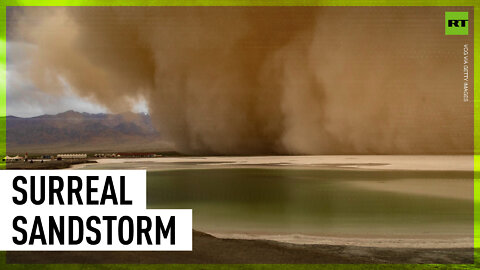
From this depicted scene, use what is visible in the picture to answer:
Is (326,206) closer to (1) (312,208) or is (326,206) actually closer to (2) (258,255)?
(1) (312,208)

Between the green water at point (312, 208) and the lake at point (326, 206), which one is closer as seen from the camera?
the lake at point (326, 206)

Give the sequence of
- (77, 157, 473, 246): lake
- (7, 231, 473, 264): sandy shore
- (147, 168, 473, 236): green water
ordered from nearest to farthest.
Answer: (7, 231, 473, 264): sandy shore, (77, 157, 473, 246): lake, (147, 168, 473, 236): green water

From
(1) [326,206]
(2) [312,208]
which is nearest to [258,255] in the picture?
(2) [312,208]

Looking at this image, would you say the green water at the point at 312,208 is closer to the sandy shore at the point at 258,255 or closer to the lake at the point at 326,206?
the lake at the point at 326,206

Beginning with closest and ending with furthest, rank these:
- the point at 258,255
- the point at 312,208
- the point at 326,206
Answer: the point at 258,255 < the point at 312,208 < the point at 326,206

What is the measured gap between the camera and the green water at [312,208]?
38.1ft

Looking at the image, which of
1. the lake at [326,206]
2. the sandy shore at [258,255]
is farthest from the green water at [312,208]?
A: the sandy shore at [258,255]

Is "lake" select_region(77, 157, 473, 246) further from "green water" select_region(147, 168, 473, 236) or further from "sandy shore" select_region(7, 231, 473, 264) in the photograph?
"sandy shore" select_region(7, 231, 473, 264)

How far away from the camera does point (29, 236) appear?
307 inches

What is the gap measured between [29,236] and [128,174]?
7.05 ft

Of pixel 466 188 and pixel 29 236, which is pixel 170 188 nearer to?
pixel 29 236

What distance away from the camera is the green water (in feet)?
38.1

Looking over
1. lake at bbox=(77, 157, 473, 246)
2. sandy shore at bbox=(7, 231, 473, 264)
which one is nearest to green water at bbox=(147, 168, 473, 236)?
lake at bbox=(77, 157, 473, 246)

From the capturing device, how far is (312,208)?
48.4ft
